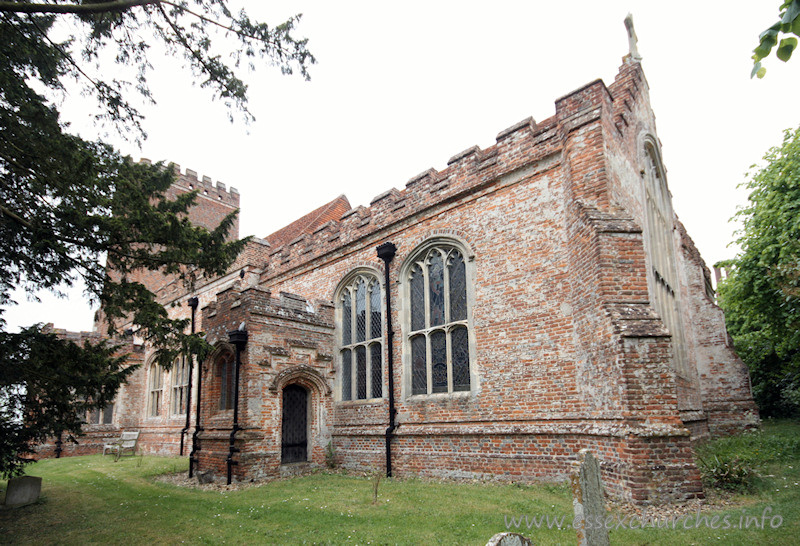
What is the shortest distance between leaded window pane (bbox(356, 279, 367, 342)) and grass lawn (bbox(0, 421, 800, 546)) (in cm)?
376

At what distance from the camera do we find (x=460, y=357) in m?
10.2

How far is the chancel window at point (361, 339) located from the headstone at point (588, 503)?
312 inches

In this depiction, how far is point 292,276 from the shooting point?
15.0 metres

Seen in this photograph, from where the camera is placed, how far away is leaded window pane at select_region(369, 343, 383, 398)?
1185 centimetres

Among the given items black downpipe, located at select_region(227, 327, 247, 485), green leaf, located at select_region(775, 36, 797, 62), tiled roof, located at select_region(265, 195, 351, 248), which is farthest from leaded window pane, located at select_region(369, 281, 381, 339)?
green leaf, located at select_region(775, 36, 797, 62)

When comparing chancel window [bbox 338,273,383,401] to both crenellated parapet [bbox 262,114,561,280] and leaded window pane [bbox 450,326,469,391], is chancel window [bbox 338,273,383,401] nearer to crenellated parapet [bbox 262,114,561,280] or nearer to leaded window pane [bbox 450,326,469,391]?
crenellated parapet [bbox 262,114,561,280]

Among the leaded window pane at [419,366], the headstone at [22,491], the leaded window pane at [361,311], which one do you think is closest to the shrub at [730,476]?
the leaded window pane at [419,366]

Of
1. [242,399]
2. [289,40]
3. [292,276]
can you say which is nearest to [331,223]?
[292,276]

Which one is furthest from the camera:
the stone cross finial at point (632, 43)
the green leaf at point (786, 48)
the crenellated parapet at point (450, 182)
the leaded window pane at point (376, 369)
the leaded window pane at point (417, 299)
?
the stone cross finial at point (632, 43)

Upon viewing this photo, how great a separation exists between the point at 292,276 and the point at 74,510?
26.9 ft

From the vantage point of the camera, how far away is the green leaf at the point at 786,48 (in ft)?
8.70

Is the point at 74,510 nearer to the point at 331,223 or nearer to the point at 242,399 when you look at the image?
the point at 242,399

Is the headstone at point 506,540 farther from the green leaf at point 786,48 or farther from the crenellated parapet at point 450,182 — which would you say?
the crenellated parapet at point 450,182

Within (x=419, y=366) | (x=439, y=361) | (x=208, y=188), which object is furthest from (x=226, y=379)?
(x=208, y=188)
